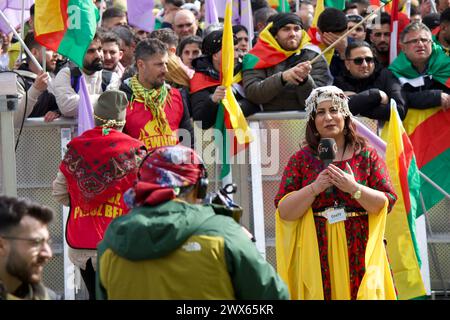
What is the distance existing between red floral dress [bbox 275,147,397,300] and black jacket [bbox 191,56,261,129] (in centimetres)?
214

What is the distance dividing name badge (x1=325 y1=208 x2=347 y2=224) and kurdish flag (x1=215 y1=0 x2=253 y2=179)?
2151 millimetres

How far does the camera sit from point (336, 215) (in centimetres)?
743

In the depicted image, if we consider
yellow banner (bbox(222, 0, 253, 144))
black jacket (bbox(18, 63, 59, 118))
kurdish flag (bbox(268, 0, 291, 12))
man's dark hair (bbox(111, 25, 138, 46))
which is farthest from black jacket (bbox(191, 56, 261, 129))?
kurdish flag (bbox(268, 0, 291, 12))

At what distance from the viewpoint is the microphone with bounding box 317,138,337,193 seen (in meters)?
7.11

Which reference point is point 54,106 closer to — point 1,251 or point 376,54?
point 376,54

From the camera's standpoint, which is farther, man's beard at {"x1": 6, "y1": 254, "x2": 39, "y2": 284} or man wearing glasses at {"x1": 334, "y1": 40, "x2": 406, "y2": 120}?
man wearing glasses at {"x1": 334, "y1": 40, "x2": 406, "y2": 120}

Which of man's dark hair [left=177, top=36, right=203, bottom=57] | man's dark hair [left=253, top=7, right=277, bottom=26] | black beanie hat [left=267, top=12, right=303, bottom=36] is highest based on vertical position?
man's dark hair [left=253, top=7, right=277, bottom=26]

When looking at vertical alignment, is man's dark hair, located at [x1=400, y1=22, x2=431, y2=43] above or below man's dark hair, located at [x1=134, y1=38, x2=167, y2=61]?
above

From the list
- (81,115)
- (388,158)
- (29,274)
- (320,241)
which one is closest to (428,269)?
(388,158)

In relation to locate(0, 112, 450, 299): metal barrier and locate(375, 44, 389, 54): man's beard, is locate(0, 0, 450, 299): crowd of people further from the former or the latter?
Answer: locate(0, 112, 450, 299): metal barrier

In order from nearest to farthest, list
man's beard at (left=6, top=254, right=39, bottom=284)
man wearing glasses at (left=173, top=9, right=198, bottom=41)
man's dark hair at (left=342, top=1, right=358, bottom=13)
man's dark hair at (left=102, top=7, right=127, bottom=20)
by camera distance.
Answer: man's beard at (left=6, top=254, right=39, bottom=284)
man wearing glasses at (left=173, top=9, right=198, bottom=41)
man's dark hair at (left=102, top=7, right=127, bottom=20)
man's dark hair at (left=342, top=1, right=358, bottom=13)

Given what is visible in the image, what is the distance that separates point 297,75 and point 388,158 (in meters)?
1.22

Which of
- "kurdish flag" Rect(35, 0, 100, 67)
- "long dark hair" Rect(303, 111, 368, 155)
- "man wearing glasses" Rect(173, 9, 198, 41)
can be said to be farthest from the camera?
"man wearing glasses" Rect(173, 9, 198, 41)

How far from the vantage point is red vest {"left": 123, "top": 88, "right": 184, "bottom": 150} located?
9.16 m
